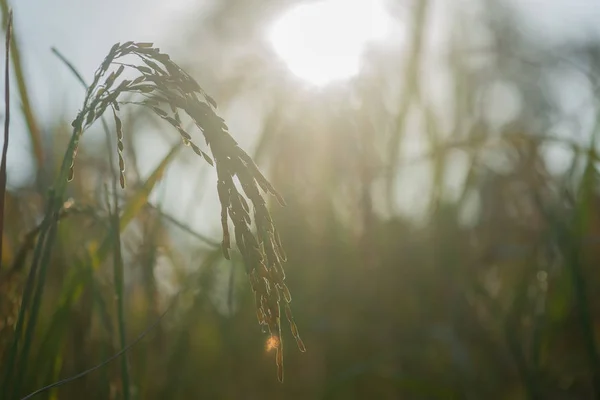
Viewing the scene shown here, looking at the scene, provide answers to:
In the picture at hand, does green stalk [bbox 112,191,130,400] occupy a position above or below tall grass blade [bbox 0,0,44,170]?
below

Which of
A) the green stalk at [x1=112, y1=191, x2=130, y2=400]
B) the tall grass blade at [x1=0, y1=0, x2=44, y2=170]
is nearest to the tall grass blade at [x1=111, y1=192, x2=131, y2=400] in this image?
the green stalk at [x1=112, y1=191, x2=130, y2=400]

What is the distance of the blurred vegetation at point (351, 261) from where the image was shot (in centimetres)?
159

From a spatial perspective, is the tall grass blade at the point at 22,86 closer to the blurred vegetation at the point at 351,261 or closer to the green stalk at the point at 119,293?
the blurred vegetation at the point at 351,261

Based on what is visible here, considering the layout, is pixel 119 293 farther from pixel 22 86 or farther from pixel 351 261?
pixel 351 261

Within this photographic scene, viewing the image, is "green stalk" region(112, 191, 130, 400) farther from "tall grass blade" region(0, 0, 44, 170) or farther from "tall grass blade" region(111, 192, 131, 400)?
"tall grass blade" region(0, 0, 44, 170)

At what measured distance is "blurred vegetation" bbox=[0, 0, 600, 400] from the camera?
159 centimetres

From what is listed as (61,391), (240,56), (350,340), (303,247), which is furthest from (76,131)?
(240,56)

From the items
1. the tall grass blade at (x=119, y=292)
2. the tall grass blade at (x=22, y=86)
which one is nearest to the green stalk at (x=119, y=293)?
the tall grass blade at (x=119, y=292)

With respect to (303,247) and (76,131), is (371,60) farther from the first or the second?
(76,131)

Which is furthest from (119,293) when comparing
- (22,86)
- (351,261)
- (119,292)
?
(351,261)

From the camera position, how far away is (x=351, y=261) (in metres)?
2.66

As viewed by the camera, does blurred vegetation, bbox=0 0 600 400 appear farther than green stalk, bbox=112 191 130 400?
Yes

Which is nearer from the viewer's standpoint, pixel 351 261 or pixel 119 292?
pixel 119 292

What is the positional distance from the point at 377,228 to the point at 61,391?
144 centimetres
